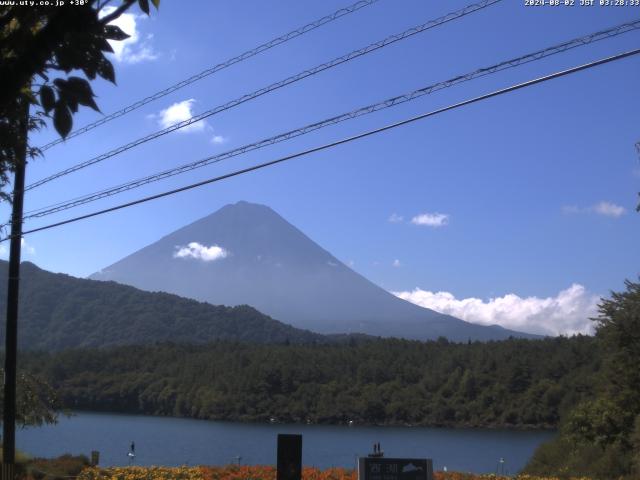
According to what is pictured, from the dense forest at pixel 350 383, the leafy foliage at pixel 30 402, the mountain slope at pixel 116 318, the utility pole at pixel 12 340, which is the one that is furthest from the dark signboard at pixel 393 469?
the mountain slope at pixel 116 318

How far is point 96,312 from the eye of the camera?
175375 millimetres

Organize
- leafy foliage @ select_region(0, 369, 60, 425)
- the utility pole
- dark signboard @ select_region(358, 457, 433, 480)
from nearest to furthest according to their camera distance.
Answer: dark signboard @ select_region(358, 457, 433, 480)
the utility pole
leafy foliage @ select_region(0, 369, 60, 425)

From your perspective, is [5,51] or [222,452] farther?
[222,452]

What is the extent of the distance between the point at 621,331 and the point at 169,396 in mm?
75451

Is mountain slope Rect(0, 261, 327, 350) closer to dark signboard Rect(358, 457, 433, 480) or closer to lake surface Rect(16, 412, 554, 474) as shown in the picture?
lake surface Rect(16, 412, 554, 474)

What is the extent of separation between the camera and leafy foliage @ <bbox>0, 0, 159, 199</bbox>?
2832 millimetres

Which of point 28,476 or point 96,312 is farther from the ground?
point 96,312

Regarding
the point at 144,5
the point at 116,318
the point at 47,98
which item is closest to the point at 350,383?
the point at 144,5

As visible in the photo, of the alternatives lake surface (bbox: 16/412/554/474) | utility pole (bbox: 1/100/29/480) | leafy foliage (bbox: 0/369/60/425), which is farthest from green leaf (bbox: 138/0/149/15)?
lake surface (bbox: 16/412/554/474)

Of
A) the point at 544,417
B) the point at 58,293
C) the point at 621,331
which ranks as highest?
the point at 58,293

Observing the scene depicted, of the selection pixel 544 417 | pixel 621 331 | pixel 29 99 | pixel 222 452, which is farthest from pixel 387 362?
pixel 29 99

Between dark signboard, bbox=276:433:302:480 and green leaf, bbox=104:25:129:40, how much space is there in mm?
7359

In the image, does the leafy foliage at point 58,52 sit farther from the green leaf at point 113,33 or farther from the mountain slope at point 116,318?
the mountain slope at point 116,318

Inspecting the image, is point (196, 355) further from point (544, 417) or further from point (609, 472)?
point (609, 472)
